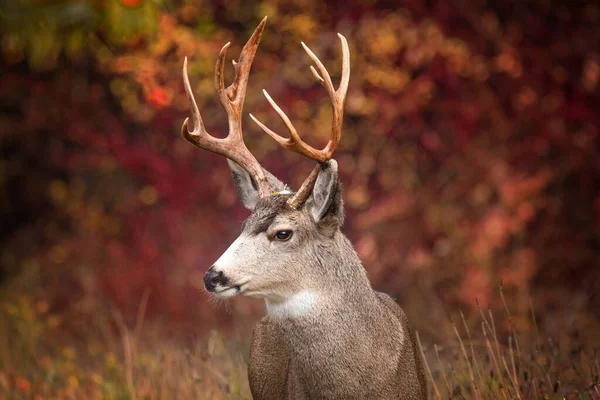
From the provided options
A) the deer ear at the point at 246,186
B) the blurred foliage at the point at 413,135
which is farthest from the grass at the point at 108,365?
the deer ear at the point at 246,186

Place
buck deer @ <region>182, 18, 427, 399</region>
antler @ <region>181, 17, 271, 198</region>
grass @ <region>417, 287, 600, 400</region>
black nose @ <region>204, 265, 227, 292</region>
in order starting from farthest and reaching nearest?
antler @ <region>181, 17, 271, 198</region>
grass @ <region>417, 287, 600, 400</region>
buck deer @ <region>182, 18, 427, 399</region>
black nose @ <region>204, 265, 227, 292</region>

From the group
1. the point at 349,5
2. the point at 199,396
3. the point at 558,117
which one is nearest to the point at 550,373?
the point at 199,396

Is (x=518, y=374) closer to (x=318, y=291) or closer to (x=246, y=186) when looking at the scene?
(x=318, y=291)

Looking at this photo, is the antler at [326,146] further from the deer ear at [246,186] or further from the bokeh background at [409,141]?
the bokeh background at [409,141]

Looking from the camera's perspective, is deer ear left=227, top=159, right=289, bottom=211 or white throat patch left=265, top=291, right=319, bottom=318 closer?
white throat patch left=265, top=291, right=319, bottom=318

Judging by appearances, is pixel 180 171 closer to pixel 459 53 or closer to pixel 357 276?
pixel 459 53

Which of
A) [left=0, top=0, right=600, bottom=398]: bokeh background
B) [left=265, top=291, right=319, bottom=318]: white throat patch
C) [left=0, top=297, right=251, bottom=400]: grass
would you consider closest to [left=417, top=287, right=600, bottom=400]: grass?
[left=265, top=291, right=319, bottom=318]: white throat patch

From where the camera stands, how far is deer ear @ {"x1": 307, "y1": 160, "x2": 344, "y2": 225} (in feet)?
14.9

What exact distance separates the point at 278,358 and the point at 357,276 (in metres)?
0.56

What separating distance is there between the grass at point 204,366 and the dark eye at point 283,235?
2.80ft

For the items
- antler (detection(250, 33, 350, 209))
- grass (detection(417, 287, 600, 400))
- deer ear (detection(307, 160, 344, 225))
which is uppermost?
antler (detection(250, 33, 350, 209))

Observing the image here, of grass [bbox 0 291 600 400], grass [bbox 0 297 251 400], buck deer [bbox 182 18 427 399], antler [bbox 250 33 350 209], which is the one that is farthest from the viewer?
grass [bbox 0 297 251 400]

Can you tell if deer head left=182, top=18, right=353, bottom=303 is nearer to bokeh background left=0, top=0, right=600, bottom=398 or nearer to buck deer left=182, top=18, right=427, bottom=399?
buck deer left=182, top=18, right=427, bottom=399

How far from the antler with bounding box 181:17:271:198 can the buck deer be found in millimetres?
113
